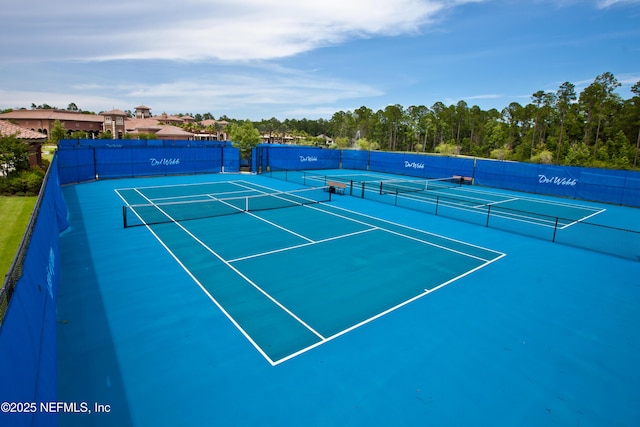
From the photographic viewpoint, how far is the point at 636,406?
6629 mm

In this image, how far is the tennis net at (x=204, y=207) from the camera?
1838 cm

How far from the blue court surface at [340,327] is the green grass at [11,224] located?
166cm

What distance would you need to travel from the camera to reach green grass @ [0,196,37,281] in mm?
12617

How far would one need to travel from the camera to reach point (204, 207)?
21578mm

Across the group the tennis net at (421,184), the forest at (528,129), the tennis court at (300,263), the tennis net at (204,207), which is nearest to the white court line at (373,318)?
the tennis court at (300,263)

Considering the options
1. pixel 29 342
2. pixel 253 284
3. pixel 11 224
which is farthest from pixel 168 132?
pixel 29 342

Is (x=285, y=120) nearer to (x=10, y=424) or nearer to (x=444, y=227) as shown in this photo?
(x=444, y=227)

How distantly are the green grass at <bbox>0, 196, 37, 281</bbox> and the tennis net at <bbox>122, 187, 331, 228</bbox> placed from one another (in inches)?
158

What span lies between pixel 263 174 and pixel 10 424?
36043 millimetres

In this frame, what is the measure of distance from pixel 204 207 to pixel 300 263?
10905mm

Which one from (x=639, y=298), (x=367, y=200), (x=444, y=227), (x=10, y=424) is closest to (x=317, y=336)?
(x=10, y=424)

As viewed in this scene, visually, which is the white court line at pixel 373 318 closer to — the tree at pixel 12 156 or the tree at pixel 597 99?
the tree at pixel 12 156

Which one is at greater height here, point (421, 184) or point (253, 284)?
point (421, 184)

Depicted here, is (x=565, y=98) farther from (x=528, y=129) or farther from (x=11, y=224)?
(x=11, y=224)
